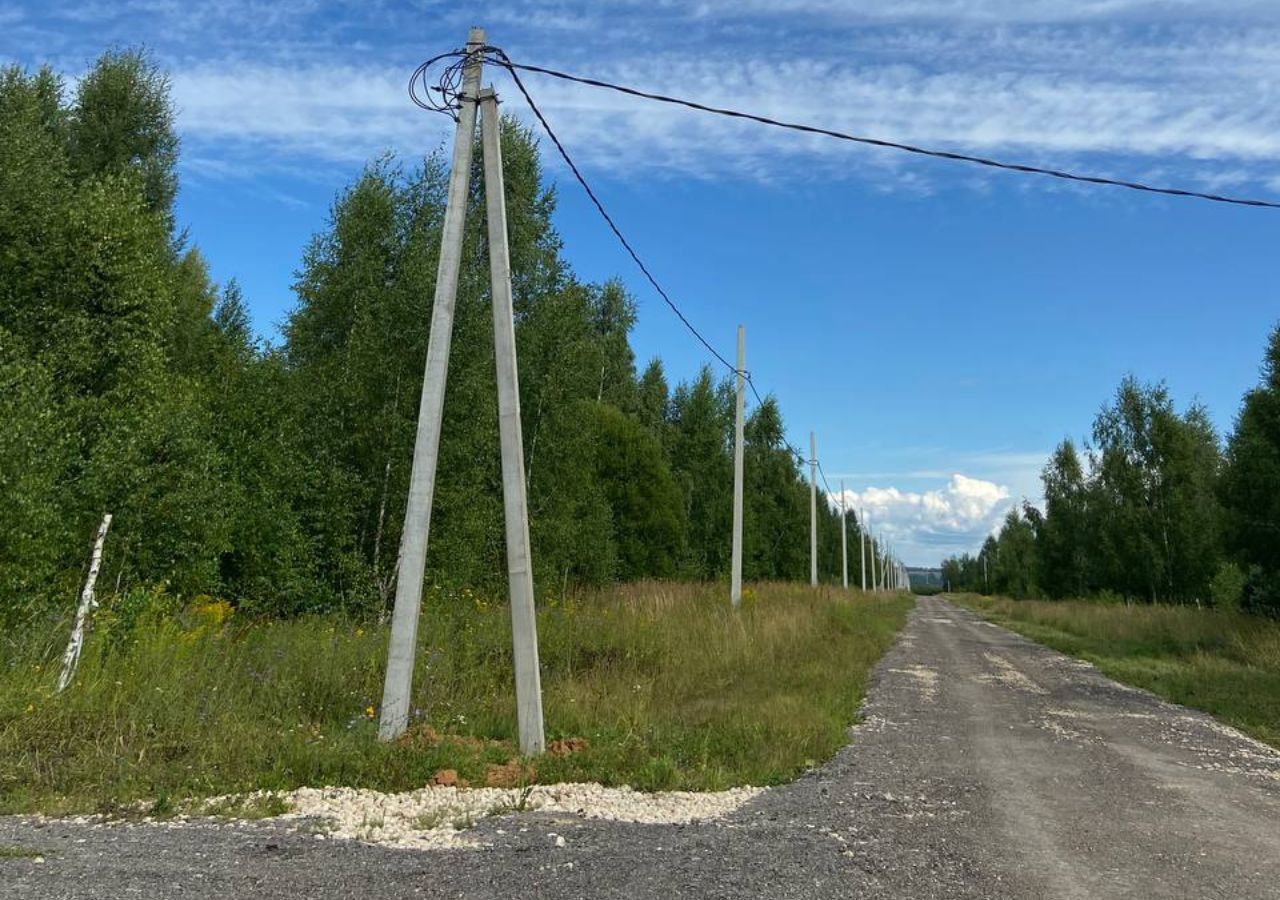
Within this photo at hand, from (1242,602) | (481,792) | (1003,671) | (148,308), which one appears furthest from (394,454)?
(1242,602)

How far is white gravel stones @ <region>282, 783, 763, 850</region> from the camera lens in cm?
498

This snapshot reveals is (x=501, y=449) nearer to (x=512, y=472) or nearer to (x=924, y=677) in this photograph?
(x=512, y=472)

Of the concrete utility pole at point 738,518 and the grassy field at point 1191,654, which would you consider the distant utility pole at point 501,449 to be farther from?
the concrete utility pole at point 738,518

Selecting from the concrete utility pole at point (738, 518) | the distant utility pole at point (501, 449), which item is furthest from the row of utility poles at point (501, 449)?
the concrete utility pole at point (738, 518)

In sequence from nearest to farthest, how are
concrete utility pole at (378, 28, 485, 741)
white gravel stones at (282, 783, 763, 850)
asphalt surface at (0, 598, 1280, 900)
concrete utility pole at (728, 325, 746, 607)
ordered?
asphalt surface at (0, 598, 1280, 900) < white gravel stones at (282, 783, 763, 850) < concrete utility pole at (378, 28, 485, 741) < concrete utility pole at (728, 325, 746, 607)

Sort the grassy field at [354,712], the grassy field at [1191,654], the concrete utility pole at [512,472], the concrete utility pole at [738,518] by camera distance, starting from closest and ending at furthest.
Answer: the grassy field at [354,712]
the concrete utility pole at [512,472]
the grassy field at [1191,654]
the concrete utility pole at [738,518]

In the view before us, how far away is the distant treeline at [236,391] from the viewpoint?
12938 mm

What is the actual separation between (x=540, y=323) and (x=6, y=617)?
54.8 feet

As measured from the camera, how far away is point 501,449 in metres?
7.51

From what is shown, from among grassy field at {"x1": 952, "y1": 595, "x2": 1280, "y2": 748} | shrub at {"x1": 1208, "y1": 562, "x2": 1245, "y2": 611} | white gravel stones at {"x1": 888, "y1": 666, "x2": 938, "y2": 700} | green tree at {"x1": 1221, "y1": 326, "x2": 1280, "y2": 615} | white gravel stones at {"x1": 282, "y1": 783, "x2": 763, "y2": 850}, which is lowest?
white gravel stones at {"x1": 282, "y1": 783, "x2": 763, "y2": 850}

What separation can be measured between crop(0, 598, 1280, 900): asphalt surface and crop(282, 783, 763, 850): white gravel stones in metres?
0.17

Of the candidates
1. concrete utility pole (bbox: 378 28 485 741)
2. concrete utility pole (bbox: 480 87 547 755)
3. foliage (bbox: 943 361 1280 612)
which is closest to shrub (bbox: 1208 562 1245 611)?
foliage (bbox: 943 361 1280 612)

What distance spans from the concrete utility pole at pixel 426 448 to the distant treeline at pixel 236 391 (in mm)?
4529

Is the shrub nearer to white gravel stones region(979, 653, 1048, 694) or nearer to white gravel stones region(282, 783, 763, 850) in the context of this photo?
white gravel stones region(979, 653, 1048, 694)
